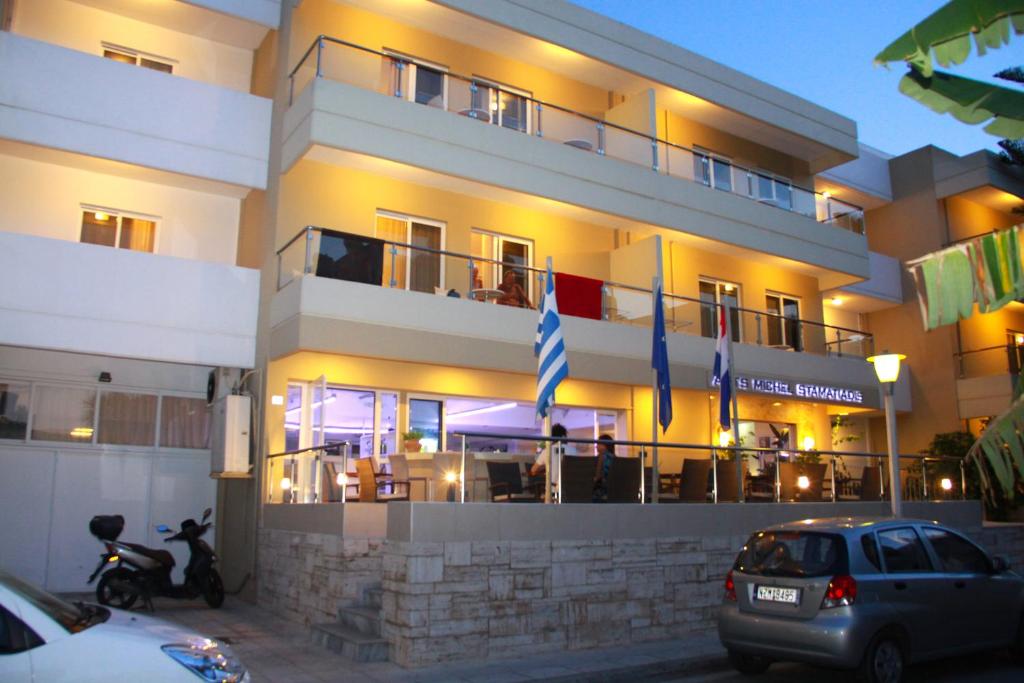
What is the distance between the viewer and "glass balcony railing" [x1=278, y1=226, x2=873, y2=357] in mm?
14641

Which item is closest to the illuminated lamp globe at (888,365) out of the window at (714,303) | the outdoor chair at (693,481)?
the outdoor chair at (693,481)

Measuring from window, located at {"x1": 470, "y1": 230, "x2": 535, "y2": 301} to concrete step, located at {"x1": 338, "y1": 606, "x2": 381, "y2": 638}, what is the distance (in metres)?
7.00

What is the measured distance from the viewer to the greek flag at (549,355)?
1235 centimetres

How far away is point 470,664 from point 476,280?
8.29 meters

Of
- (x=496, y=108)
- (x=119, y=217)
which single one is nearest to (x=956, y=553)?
(x=496, y=108)

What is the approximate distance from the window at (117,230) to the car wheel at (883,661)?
45.3ft

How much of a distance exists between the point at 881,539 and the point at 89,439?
13.0 meters

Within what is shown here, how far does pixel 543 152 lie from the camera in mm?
17469

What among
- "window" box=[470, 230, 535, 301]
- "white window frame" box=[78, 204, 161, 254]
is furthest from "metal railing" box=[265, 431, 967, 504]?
"white window frame" box=[78, 204, 161, 254]

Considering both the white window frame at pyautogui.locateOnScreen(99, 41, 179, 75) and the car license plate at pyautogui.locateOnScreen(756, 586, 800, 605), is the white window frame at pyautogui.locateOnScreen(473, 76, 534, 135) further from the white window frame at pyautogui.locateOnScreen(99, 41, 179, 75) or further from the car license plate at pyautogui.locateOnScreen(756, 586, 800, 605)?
the car license plate at pyautogui.locateOnScreen(756, 586, 800, 605)

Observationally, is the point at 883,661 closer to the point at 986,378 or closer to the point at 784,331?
the point at 784,331

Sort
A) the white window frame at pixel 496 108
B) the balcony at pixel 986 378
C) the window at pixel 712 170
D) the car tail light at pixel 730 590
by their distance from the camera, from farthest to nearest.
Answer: the balcony at pixel 986 378
the window at pixel 712 170
the white window frame at pixel 496 108
the car tail light at pixel 730 590

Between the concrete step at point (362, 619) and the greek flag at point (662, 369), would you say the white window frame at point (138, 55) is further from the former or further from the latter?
the concrete step at point (362, 619)

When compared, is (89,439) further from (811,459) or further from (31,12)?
(811,459)
